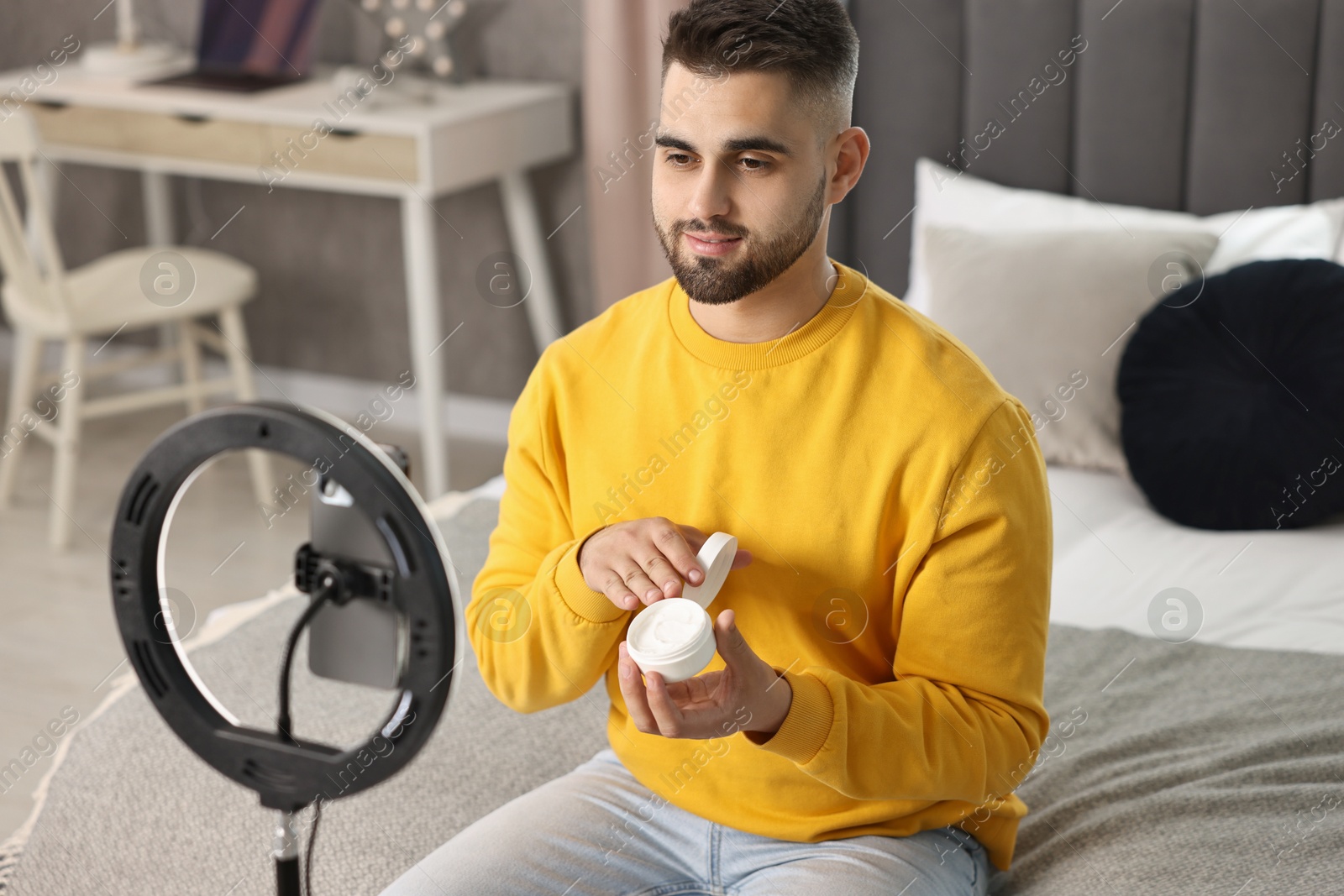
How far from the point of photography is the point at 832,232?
2.40 metres

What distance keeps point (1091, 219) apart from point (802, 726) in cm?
143

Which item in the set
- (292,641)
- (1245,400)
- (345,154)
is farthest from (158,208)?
(292,641)

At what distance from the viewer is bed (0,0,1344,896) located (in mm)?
1111

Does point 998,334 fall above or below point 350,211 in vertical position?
above

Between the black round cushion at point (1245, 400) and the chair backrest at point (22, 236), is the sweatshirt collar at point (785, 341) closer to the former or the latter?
the black round cushion at point (1245, 400)

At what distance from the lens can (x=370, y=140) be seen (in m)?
2.55

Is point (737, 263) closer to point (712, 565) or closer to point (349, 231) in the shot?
point (712, 565)

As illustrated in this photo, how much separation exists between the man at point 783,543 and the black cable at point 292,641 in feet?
0.87

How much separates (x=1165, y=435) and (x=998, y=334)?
0.28m

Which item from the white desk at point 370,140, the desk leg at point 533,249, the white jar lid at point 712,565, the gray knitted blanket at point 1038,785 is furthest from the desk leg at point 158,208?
the white jar lid at point 712,565

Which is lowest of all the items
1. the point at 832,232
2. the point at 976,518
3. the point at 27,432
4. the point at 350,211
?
the point at 27,432

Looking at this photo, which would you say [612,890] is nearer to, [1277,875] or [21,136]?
[1277,875]

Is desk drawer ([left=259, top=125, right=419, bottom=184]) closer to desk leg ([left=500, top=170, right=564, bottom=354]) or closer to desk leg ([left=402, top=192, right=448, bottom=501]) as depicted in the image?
desk leg ([left=402, top=192, right=448, bottom=501])

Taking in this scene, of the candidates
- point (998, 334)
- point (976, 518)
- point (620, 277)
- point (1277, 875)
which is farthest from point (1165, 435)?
point (620, 277)
